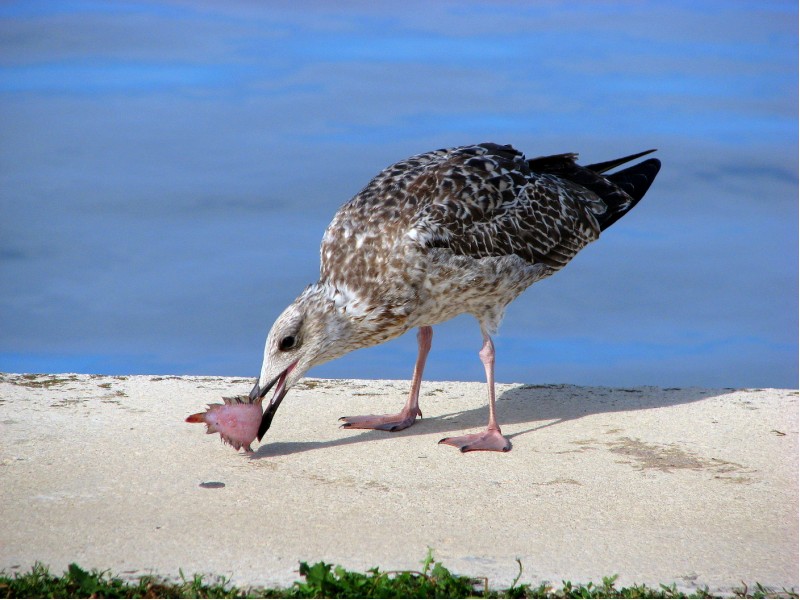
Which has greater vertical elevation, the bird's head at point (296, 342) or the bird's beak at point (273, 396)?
the bird's head at point (296, 342)

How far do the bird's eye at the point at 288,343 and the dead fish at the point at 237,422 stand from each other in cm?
50

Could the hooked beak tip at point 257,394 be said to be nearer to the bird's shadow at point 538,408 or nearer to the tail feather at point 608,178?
the bird's shadow at point 538,408

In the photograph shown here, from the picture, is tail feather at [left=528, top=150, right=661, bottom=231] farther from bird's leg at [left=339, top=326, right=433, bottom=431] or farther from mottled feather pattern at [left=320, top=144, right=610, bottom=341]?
bird's leg at [left=339, top=326, right=433, bottom=431]

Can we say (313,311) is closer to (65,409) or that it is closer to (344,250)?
(344,250)

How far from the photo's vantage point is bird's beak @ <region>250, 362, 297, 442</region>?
325 inches

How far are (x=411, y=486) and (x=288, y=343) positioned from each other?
1634mm

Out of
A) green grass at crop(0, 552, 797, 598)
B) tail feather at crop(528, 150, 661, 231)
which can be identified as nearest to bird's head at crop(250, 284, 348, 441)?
green grass at crop(0, 552, 797, 598)

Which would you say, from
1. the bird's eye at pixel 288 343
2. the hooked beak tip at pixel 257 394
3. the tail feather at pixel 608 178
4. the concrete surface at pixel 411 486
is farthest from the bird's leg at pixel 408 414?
the tail feather at pixel 608 178

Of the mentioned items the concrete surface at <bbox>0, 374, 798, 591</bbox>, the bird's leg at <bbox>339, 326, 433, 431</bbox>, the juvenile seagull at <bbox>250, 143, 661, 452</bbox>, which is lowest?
the concrete surface at <bbox>0, 374, 798, 591</bbox>

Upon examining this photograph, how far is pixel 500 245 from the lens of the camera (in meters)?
9.03

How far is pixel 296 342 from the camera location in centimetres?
830

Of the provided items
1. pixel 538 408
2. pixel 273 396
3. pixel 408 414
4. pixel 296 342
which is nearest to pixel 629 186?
pixel 538 408

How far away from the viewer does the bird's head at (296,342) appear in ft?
27.1

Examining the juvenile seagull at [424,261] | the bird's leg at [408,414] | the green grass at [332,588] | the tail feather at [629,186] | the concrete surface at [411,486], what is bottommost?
the green grass at [332,588]
